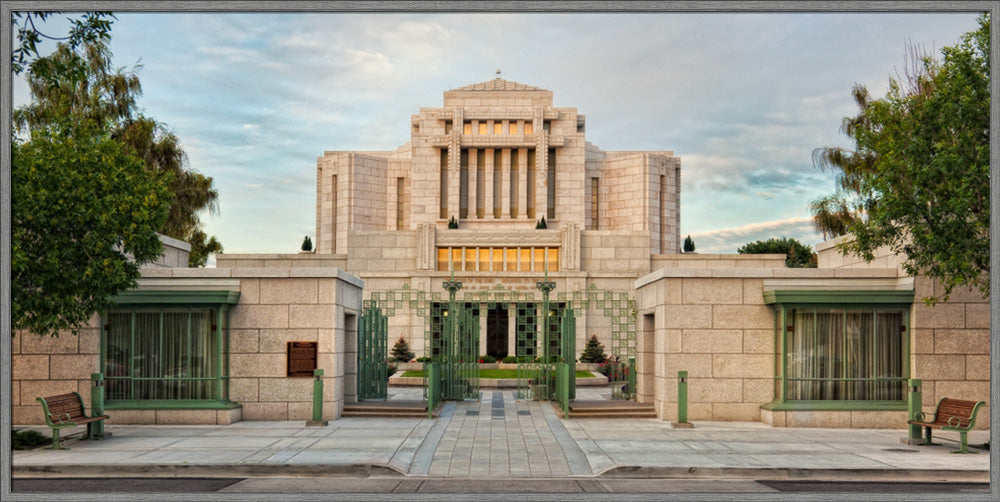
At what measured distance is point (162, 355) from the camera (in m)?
20.7

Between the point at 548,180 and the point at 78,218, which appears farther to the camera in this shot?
the point at 548,180

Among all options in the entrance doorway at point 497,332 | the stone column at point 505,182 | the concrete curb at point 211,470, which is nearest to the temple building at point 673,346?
the concrete curb at point 211,470

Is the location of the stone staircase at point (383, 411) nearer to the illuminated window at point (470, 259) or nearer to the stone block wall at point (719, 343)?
the stone block wall at point (719, 343)

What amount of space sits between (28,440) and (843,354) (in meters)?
17.5

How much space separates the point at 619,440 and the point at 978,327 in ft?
29.9

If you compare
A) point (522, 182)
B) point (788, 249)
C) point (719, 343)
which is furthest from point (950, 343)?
point (788, 249)

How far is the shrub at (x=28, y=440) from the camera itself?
16.8 meters

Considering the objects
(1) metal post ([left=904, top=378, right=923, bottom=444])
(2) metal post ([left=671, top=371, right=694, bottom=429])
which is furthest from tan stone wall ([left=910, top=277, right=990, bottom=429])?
(2) metal post ([left=671, top=371, right=694, bottom=429])

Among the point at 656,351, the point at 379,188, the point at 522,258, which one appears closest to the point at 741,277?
the point at 656,351

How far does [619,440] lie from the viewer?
17703 millimetres

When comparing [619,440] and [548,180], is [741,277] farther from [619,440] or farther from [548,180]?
[548,180]

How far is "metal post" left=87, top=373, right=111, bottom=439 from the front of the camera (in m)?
17.8

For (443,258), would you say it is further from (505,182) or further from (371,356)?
(371,356)

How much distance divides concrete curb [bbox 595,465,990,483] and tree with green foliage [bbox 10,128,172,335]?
10.5m
